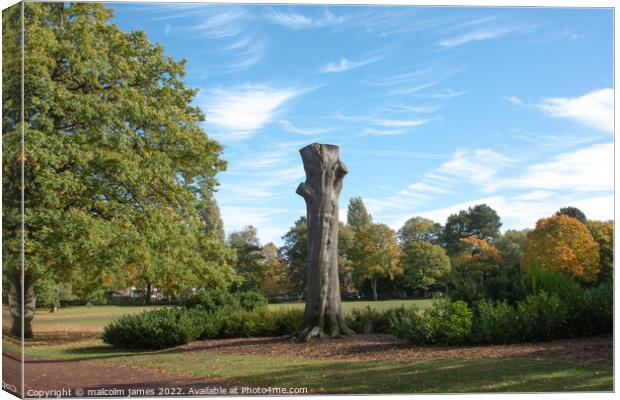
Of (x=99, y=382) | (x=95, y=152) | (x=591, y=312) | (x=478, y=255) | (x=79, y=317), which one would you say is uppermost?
(x=95, y=152)

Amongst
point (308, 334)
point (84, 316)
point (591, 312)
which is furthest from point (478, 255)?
point (84, 316)

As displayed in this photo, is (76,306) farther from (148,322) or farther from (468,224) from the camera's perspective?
(468,224)

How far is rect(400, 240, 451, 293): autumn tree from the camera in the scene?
14.4m

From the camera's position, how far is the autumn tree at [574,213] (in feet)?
35.1

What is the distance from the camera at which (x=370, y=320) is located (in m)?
16.3

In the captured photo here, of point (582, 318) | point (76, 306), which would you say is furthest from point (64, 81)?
point (582, 318)

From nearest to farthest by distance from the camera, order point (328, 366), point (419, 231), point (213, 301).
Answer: point (328, 366), point (419, 231), point (213, 301)

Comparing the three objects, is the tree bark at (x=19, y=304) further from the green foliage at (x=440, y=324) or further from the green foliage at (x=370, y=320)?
the green foliage at (x=370, y=320)

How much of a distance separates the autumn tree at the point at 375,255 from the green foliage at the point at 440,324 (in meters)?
2.48

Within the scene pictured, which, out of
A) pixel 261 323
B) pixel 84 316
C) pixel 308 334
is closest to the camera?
pixel 308 334

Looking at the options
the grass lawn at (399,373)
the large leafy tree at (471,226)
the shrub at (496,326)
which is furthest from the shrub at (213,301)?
the shrub at (496,326)

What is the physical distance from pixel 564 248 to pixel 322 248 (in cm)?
535

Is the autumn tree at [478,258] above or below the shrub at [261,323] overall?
above

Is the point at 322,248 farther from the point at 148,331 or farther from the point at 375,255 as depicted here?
the point at 148,331
